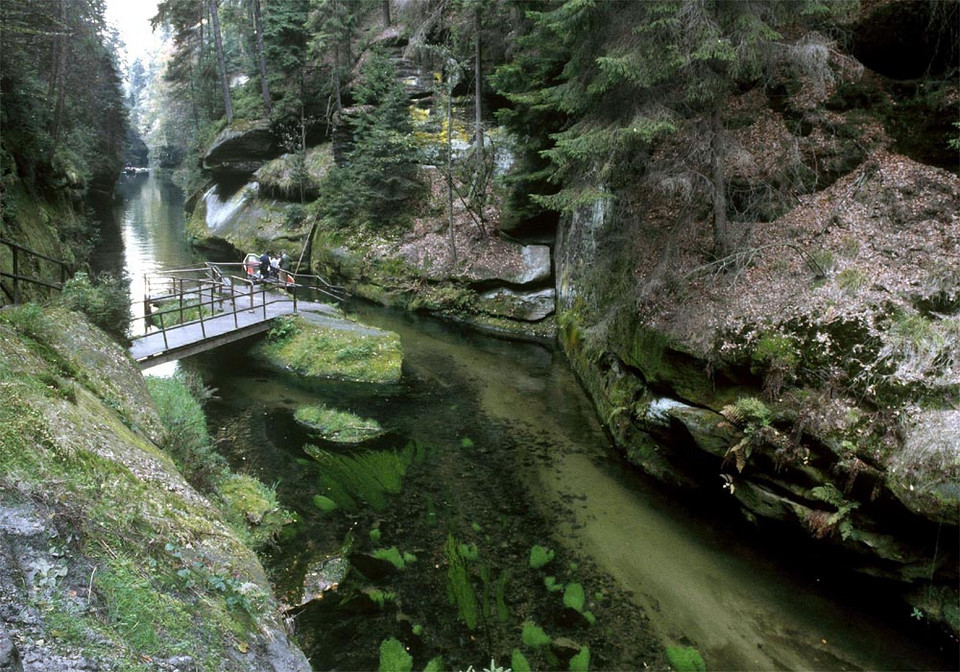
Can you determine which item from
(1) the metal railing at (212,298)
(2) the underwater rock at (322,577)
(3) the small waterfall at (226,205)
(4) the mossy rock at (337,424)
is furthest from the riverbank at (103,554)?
(3) the small waterfall at (226,205)

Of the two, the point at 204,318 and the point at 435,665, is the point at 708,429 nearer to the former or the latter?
the point at 435,665

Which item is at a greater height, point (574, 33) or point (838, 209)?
point (574, 33)

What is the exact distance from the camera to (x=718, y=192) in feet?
A: 35.6

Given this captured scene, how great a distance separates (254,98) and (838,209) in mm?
32981

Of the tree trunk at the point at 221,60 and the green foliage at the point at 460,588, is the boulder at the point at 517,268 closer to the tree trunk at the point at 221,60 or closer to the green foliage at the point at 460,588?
the green foliage at the point at 460,588

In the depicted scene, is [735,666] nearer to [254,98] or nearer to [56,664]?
[56,664]

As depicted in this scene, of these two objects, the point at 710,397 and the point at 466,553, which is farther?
the point at 710,397

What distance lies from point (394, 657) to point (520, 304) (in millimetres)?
15768

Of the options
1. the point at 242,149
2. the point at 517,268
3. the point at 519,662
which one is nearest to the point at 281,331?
the point at 517,268

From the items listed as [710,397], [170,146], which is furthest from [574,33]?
[170,146]

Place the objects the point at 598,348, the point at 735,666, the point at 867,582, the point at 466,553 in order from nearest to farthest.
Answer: the point at 735,666 < the point at 867,582 < the point at 466,553 < the point at 598,348

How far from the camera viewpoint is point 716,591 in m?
8.02

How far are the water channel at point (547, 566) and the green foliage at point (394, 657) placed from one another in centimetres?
11

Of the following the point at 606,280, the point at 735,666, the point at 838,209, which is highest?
the point at 838,209
